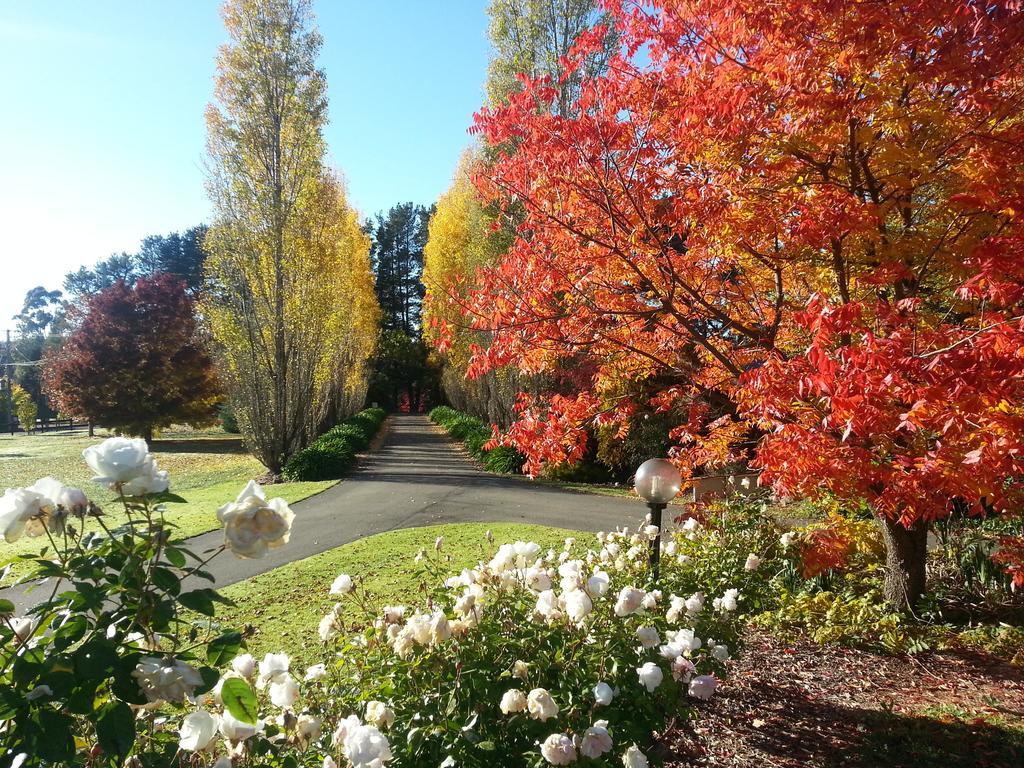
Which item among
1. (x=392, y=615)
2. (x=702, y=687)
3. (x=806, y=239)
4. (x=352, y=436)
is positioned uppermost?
(x=806, y=239)

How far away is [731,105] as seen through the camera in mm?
3586

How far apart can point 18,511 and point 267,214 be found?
47.5 ft

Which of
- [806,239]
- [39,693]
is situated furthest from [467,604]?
[806,239]

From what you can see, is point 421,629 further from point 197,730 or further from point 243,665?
point 197,730

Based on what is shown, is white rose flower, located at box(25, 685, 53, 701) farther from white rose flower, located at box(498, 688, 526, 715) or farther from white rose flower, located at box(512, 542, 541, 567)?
white rose flower, located at box(512, 542, 541, 567)

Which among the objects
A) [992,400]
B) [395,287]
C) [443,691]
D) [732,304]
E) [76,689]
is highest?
[395,287]

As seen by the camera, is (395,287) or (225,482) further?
(395,287)

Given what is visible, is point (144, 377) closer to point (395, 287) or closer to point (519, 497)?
point (519, 497)

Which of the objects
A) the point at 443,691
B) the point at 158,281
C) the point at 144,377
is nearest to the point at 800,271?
the point at 443,691

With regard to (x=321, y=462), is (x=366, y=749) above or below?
above

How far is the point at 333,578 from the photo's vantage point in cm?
638

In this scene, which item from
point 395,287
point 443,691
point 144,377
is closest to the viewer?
point 443,691

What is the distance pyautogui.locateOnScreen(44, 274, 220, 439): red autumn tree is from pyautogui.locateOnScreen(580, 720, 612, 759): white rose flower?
88.0 feet

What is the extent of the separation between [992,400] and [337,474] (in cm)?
1285
